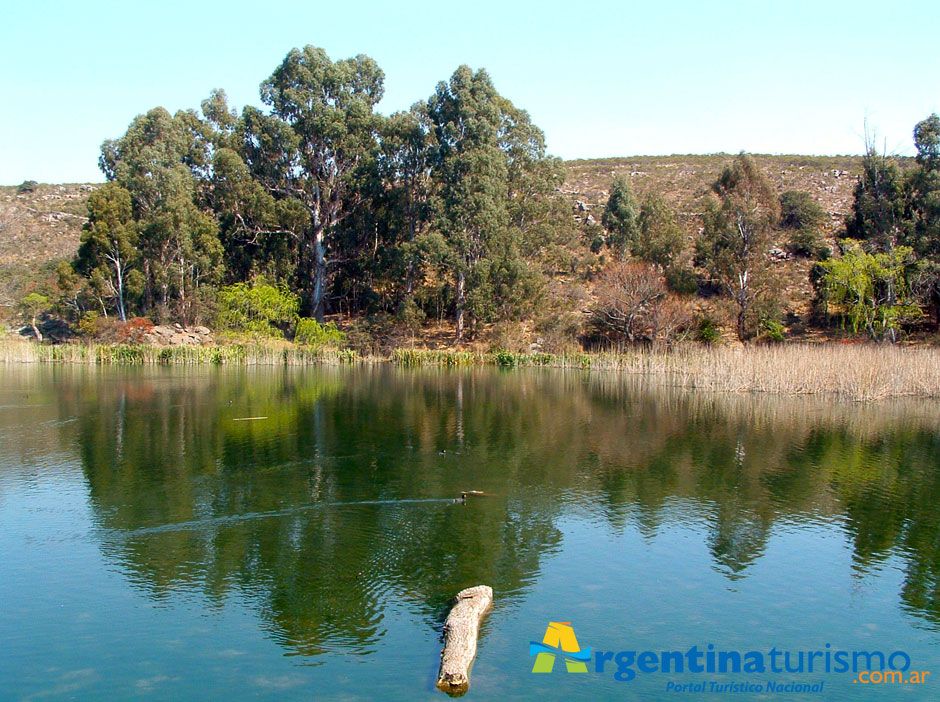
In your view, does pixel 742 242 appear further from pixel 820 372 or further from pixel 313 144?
pixel 313 144

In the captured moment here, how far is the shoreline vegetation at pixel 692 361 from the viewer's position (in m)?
26.7

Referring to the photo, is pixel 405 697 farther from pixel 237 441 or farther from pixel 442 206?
pixel 442 206

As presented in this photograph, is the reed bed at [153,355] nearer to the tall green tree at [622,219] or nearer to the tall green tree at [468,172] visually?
the tall green tree at [468,172]

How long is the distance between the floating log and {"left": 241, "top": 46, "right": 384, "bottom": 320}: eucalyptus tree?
41601 millimetres

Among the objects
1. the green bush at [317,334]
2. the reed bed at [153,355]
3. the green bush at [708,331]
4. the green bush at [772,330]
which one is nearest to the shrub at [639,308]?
the green bush at [708,331]

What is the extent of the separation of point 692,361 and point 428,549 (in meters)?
21.3

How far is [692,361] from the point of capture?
30.1 m

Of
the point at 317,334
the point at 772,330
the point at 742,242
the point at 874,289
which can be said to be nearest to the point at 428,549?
the point at 772,330

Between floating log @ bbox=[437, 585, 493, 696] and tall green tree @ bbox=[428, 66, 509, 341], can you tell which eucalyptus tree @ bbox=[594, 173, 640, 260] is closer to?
tall green tree @ bbox=[428, 66, 509, 341]

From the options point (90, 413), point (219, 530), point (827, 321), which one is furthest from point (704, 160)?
point (219, 530)

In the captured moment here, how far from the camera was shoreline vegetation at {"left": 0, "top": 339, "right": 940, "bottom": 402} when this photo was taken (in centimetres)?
2667

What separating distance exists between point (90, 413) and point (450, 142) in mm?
29163

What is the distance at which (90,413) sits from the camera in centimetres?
2159

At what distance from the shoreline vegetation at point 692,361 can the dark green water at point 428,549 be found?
510 centimetres
